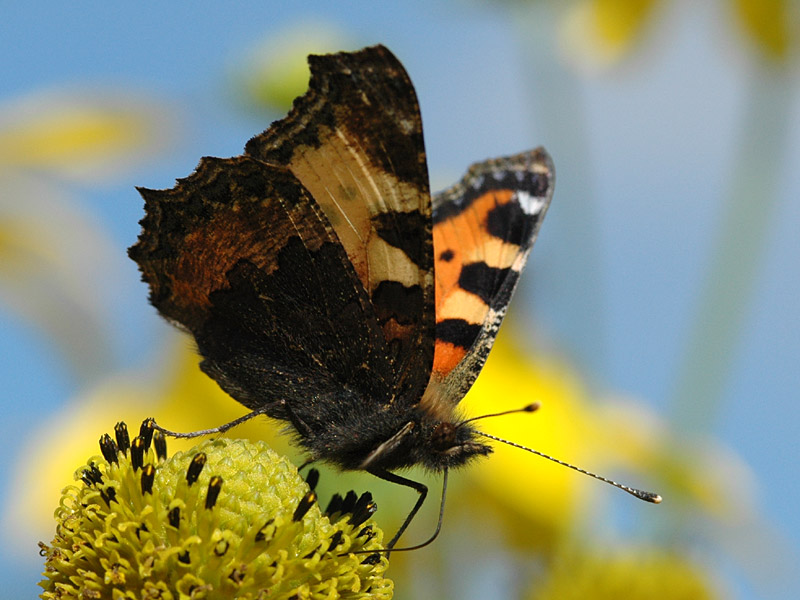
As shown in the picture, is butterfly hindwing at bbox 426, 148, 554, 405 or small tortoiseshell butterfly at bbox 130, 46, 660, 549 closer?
small tortoiseshell butterfly at bbox 130, 46, 660, 549

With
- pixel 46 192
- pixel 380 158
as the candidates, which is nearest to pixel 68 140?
pixel 46 192

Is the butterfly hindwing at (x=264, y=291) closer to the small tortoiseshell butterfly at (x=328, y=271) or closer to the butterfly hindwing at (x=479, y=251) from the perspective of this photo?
the small tortoiseshell butterfly at (x=328, y=271)

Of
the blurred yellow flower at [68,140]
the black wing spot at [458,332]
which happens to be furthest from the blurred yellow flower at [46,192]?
the black wing spot at [458,332]

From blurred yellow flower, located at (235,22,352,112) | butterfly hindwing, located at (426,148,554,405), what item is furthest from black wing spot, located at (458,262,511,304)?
blurred yellow flower, located at (235,22,352,112)

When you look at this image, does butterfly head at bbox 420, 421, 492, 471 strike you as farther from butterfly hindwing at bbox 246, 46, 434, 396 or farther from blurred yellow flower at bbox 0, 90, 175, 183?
blurred yellow flower at bbox 0, 90, 175, 183

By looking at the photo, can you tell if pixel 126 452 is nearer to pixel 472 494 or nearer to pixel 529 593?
pixel 529 593

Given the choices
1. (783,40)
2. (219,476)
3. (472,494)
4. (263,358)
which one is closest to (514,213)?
(263,358)
